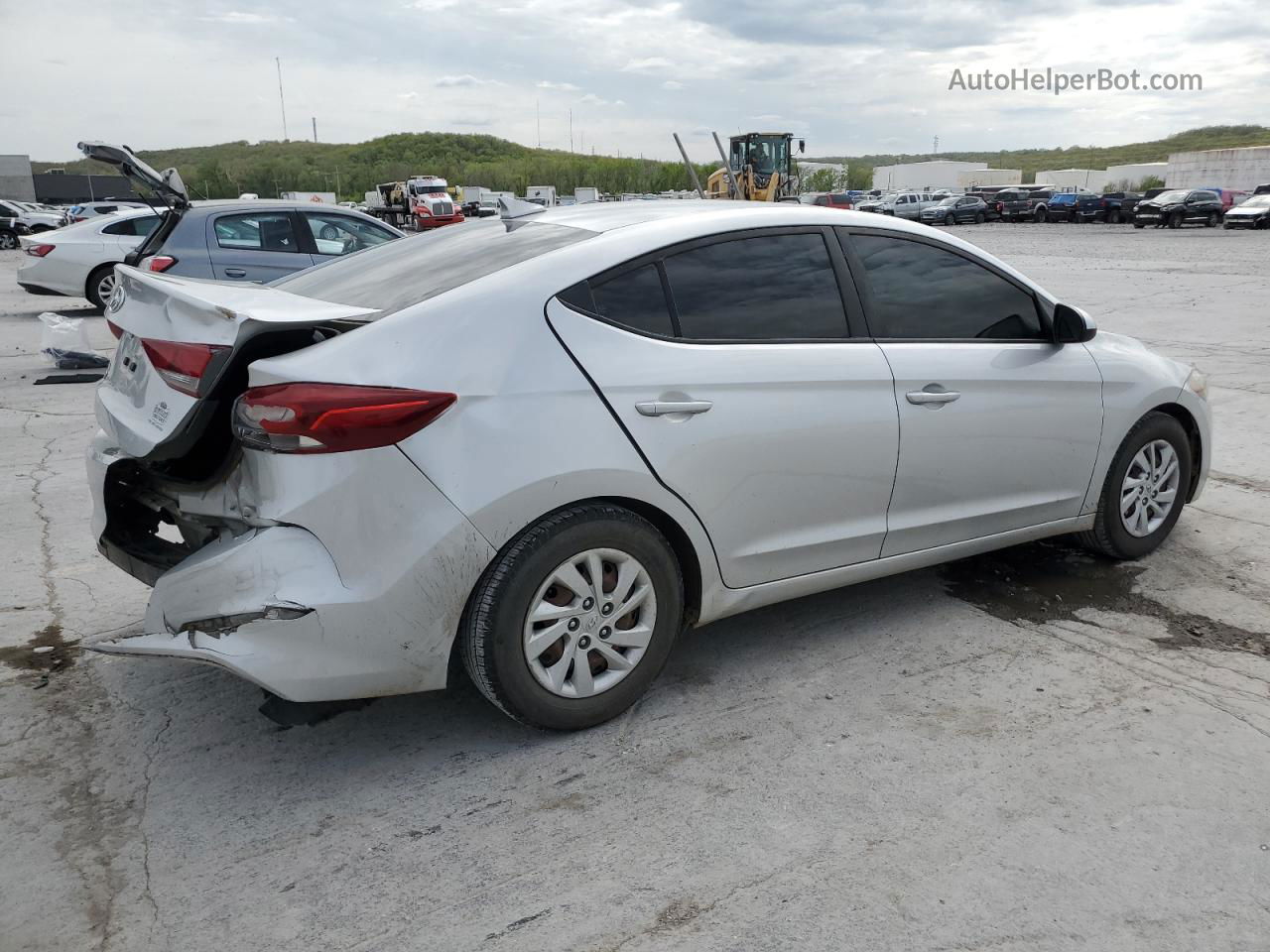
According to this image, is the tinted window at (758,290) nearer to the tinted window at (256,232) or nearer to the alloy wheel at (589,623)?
the alloy wheel at (589,623)

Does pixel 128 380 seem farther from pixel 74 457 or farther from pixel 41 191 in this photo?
pixel 41 191

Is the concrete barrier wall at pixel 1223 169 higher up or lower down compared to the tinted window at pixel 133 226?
higher up

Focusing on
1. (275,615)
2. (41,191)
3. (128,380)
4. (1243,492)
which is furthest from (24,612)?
(41,191)

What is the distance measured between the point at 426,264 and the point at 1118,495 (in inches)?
121

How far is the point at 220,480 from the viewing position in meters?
3.03

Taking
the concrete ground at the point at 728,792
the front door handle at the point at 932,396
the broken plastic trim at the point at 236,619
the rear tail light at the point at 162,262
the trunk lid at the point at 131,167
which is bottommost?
the concrete ground at the point at 728,792

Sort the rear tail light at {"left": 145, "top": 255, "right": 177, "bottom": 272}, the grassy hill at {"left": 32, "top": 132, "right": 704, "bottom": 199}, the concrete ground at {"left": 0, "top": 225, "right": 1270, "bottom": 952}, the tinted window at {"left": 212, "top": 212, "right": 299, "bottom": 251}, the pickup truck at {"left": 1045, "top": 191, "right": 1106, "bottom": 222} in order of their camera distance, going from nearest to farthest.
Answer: the concrete ground at {"left": 0, "top": 225, "right": 1270, "bottom": 952}
the rear tail light at {"left": 145, "top": 255, "right": 177, "bottom": 272}
the tinted window at {"left": 212, "top": 212, "right": 299, "bottom": 251}
the pickup truck at {"left": 1045, "top": 191, "right": 1106, "bottom": 222}
the grassy hill at {"left": 32, "top": 132, "right": 704, "bottom": 199}

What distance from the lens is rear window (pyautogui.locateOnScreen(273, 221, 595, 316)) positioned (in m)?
3.29

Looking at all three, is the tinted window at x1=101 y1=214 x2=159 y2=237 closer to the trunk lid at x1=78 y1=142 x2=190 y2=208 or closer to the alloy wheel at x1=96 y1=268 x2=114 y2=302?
the alloy wheel at x1=96 y1=268 x2=114 y2=302

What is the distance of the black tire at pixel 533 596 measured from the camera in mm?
2957

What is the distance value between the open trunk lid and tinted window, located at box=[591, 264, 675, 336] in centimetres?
70

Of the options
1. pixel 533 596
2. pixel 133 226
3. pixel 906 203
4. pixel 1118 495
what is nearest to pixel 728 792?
pixel 533 596

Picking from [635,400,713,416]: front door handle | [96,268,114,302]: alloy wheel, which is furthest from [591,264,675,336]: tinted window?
[96,268,114,302]: alloy wheel

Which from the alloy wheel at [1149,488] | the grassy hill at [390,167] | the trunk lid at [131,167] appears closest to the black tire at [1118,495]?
the alloy wheel at [1149,488]
